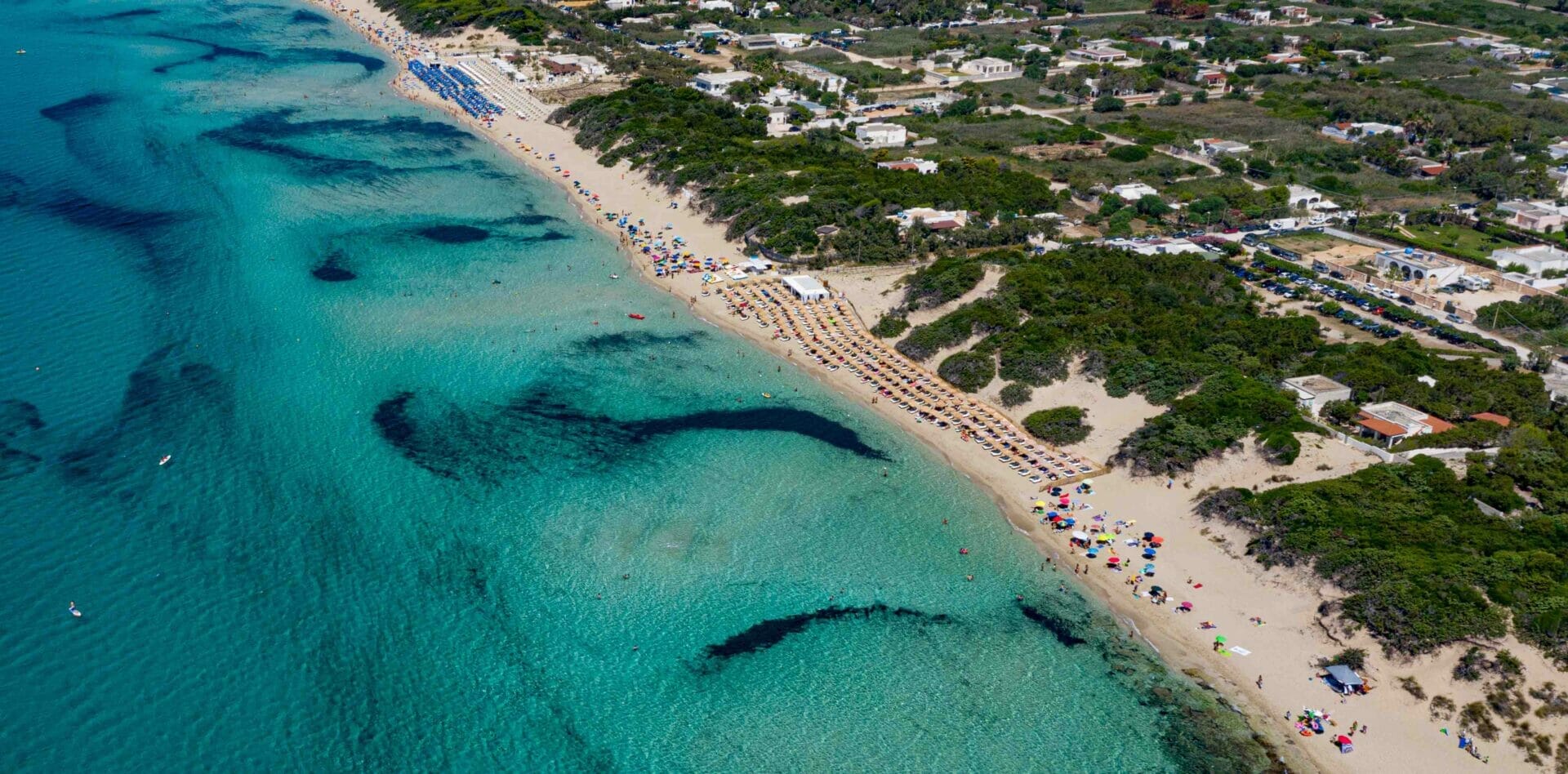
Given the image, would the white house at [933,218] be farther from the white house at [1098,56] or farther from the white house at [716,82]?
the white house at [1098,56]

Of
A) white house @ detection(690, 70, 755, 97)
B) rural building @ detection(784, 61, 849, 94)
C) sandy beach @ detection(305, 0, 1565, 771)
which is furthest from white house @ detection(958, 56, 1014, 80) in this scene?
sandy beach @ detection(305, 0, 1565, 771)

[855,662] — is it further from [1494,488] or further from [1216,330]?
[1216,330]

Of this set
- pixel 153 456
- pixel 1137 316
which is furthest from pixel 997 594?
pixel 153 456

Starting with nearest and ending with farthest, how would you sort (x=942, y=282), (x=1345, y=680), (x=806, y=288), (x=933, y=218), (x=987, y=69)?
(x=1345, y=680)
(x=942, y=282)
(x=806, y=288)
(x=933, y=218)
(x=987, y=69)

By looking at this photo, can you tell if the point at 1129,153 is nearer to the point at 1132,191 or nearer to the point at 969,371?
the point at 1132,191

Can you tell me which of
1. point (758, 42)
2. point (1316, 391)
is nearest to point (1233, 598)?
point (1316, 391)

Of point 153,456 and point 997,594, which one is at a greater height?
point 153,456

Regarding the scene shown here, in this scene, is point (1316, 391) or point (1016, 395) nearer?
point (1316, 391)
